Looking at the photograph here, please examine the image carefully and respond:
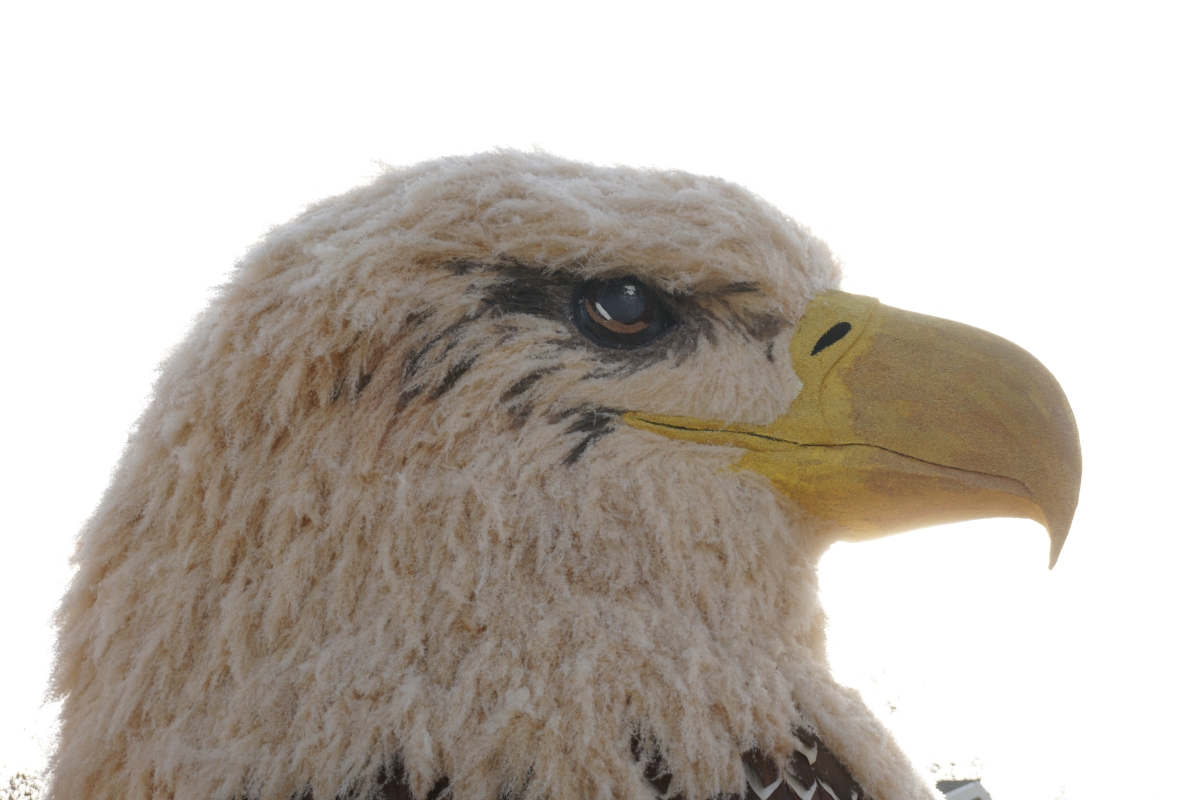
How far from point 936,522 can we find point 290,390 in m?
1.12

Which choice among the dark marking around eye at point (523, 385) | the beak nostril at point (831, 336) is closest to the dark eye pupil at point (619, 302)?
the dark marking around eye at point (523, 385)

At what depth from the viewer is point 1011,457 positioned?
1.34 meters

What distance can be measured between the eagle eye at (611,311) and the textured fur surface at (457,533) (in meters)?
0.03

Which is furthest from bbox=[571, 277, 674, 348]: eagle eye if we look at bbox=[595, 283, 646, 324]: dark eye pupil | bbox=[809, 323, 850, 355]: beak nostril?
bbox=[809, 323, 850, 355]: beak nostril

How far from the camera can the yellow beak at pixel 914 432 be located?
1352mm

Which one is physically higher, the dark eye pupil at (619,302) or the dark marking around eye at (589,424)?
the dark eye pupil at (619,302)

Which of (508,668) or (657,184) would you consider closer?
(508,668)

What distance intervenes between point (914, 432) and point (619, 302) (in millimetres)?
542

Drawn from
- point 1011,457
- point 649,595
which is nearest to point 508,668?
point 649,595

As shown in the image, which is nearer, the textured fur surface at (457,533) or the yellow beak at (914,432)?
the textured fur surface at (457,533)

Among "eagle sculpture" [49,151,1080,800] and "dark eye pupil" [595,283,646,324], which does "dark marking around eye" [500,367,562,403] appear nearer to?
"eagle sculpture" [49,151,1080,800]

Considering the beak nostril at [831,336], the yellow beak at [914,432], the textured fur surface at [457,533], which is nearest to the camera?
the textured fur surface at [457,533]

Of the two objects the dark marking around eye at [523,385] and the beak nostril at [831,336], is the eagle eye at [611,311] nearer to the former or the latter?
the dark marking around eye at [523,385]

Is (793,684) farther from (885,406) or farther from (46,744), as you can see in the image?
(46,744)
